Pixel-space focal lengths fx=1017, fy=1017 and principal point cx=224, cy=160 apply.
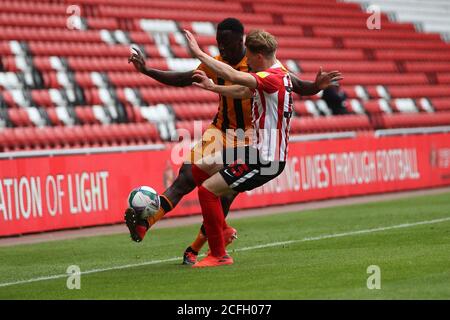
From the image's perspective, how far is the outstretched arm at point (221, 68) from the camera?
8.38m

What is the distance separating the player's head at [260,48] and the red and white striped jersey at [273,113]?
10cm

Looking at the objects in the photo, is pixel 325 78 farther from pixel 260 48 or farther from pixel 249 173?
pixel 249 173

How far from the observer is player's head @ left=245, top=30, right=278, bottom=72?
28.8 ft

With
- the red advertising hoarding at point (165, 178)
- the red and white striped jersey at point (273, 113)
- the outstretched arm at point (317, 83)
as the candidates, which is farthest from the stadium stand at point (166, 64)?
the red and white striped jersey at point (273, 113)

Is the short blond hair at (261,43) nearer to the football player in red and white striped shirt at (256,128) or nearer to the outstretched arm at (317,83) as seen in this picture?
the football player in red and white striped shirt at (256,128)

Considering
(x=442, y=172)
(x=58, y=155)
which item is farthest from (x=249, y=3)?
(x=58, y=155)

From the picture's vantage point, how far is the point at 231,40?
9.73m

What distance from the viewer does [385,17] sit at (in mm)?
31422

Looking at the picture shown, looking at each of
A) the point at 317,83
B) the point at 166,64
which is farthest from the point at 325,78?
the point at 166,64

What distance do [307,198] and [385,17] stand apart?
45.3 ft

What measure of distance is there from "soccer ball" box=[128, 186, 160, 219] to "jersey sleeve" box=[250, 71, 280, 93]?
5.29ft
